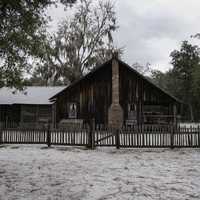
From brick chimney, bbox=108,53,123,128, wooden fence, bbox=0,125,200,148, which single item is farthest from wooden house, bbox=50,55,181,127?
wooden fence, bbox=0,125,200,148

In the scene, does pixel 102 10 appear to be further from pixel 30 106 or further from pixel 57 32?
pixel 30 106

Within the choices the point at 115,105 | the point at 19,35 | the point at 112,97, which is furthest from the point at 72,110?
the point at 19,35

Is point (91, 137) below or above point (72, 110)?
below

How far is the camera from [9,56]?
804cm

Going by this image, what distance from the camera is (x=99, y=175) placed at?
24.0 feet

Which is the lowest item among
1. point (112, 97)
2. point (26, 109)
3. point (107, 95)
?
point (26, 109)

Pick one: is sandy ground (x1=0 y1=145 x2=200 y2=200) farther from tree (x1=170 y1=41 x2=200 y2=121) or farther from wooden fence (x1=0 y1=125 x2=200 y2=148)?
tree (x1=170 y1=41 x2=200 y2=121)

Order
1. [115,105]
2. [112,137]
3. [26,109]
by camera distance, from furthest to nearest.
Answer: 1. [26,109]
2. [115,105]
3. [112,137]

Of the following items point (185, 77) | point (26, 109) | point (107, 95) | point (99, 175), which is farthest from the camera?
point (185, 77)

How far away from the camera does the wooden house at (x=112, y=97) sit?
74.4ft

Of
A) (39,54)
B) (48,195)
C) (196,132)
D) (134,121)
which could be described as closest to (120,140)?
(196,132)

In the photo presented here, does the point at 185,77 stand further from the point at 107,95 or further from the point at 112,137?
the point at 112,137

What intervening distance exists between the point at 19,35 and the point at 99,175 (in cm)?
476

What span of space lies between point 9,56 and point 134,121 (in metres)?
16.4
